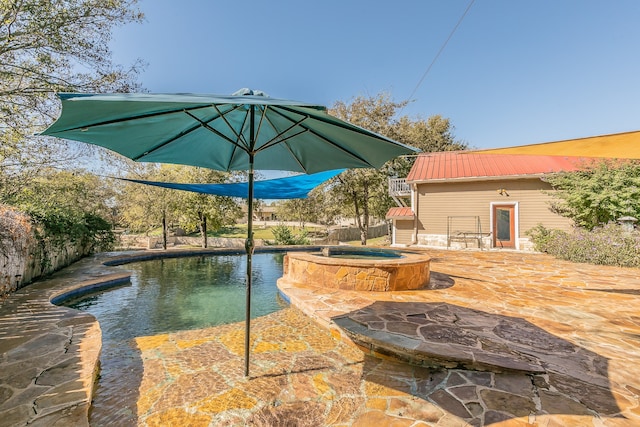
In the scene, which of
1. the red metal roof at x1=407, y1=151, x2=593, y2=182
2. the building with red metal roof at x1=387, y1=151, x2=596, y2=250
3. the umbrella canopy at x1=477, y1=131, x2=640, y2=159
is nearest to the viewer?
the umbrella canopy at x1=477, y1=131, x2=640, y2=159

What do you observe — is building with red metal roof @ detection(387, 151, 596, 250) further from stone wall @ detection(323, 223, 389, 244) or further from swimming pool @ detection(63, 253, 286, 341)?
stone wall @ detection(323, 223, 389, 244)

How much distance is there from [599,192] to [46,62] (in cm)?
1797

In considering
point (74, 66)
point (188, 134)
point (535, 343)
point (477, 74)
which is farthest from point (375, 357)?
point (477, 74)

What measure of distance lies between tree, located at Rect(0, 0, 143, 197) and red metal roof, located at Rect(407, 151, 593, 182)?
12.4m

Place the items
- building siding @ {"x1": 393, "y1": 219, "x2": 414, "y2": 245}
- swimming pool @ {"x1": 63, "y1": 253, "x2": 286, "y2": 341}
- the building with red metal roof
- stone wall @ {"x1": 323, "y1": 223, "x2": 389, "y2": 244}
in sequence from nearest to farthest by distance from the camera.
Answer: swimming pool @ {"x1": 63, "y1": 253, "x2": 286, "y2": 341} → the building with red metal roof → building siding @ {"x1": 393, "y1": 219, "x2": 414, "y2": 245} → stone wall @ {"x1": 323, "y1": 223, "x2": 389, "y2": 244}

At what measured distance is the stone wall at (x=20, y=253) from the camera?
515 cm

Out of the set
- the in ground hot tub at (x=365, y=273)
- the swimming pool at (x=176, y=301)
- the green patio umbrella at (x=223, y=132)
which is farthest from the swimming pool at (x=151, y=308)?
the green patio umbrella at (x=223, y=132)

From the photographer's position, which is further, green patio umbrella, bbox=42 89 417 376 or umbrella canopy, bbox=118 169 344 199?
umbrella canopy, bbox=118 169 344 199

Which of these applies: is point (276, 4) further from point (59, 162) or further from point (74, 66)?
point (59, 162)

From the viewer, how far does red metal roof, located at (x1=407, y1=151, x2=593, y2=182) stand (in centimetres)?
1216

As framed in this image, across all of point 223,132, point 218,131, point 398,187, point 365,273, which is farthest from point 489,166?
point 218,131

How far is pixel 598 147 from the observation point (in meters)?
3.14

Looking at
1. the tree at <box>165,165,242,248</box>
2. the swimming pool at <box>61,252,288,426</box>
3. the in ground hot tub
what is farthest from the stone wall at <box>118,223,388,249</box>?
the in ground hot tub

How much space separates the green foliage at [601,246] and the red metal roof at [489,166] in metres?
3.10
